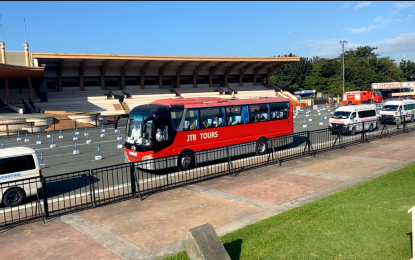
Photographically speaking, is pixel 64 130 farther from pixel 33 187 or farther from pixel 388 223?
pixel 388 223

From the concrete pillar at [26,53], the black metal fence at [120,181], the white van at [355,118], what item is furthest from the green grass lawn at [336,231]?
the concrete pillar at [26,53]

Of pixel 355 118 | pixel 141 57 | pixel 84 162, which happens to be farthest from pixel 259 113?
pixel 141 57

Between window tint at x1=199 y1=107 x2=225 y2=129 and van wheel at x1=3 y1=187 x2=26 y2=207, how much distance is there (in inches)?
302

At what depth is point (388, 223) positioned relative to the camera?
7672 mm

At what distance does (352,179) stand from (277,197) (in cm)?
345

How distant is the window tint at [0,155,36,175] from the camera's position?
10.5m

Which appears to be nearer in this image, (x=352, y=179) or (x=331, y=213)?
(x=331, y=213)

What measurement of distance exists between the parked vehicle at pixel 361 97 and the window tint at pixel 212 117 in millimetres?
46973

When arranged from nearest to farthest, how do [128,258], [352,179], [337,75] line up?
[128,258], [352,179], [337,75]

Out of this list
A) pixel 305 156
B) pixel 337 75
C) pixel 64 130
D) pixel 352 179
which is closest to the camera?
pixel 352 179

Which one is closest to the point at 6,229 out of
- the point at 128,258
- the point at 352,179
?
the point at 128,258

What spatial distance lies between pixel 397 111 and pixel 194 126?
791 inches

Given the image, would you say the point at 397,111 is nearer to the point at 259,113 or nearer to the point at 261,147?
the point at 259,113

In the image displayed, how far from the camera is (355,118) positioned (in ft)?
79.7
